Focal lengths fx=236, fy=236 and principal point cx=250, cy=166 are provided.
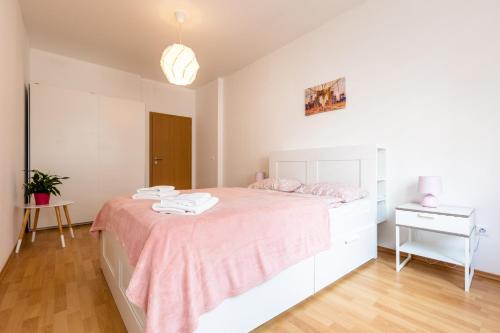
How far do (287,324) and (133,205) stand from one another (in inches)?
48.2

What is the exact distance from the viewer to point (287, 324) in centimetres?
139

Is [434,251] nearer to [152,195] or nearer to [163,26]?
[152,195]

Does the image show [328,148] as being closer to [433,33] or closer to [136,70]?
[433,33]

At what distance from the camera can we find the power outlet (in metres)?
1.96

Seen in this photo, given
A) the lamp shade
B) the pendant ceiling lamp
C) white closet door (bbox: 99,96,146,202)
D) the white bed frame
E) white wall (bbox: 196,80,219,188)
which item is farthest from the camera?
white wall (bbox: 196,80,219,188)

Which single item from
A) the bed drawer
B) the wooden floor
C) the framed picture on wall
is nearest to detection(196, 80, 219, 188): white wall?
the framed picture on wall

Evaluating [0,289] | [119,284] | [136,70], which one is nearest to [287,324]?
[119,284]

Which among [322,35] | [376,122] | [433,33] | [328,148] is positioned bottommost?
[328,148]

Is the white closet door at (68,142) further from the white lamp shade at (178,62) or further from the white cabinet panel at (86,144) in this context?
the white lamp shade at (178,62)

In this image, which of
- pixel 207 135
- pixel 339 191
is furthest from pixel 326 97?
pixel 207 135

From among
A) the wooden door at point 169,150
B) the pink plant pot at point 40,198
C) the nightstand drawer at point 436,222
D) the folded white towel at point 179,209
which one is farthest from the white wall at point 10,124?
the nightstand drawer at point 436,222

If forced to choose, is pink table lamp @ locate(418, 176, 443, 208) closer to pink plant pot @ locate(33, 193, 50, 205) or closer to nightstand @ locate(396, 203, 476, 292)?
nightstand @ locate(396, 203, 476, 292)

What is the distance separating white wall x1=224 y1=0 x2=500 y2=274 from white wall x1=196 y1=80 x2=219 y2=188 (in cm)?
194

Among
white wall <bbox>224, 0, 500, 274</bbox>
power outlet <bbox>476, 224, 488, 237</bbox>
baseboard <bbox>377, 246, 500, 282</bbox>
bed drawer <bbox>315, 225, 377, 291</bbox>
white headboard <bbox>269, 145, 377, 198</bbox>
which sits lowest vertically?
baseboard <bbox>377, 246, 500, 282</bbox>
